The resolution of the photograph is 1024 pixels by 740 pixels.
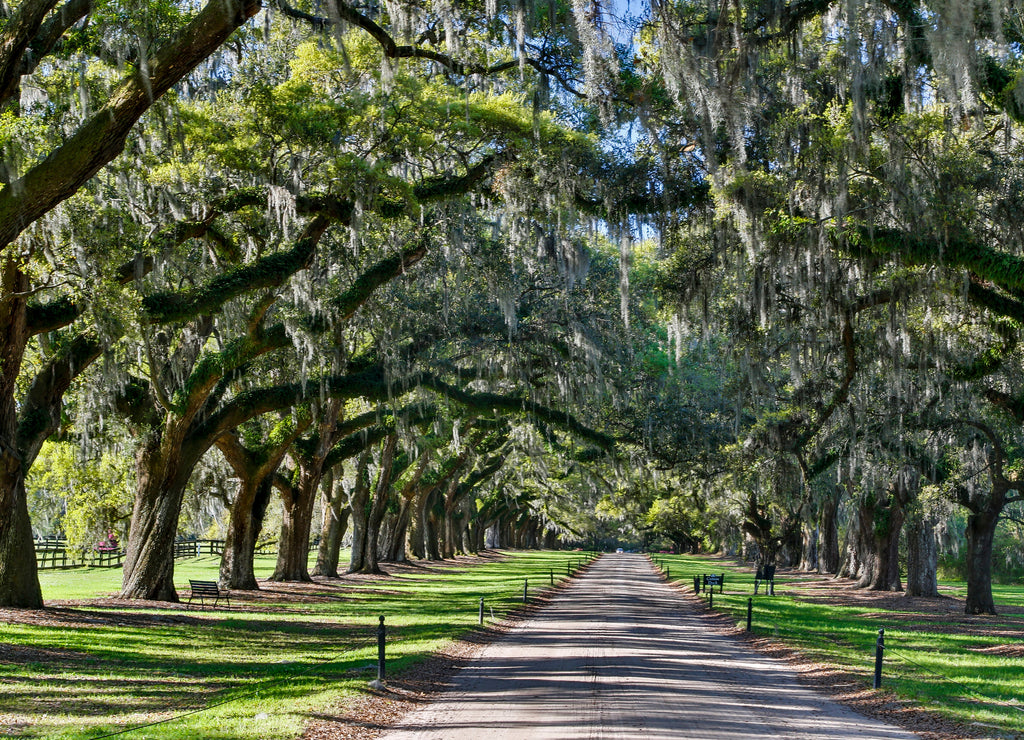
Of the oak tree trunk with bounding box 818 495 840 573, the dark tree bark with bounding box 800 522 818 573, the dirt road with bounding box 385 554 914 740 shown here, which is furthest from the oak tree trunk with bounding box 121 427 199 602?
the dark tree bark with bounding box 800 522 818 573

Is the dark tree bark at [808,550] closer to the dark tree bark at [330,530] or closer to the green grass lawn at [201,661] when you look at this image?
the dark tree bark at [330,530]

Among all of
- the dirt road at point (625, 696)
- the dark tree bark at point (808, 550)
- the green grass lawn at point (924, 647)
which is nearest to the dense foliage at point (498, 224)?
the green grass lawn at point (924, 647)

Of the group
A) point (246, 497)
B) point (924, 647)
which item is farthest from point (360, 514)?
point (924, 647)

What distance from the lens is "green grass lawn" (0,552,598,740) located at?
8398 millimetres

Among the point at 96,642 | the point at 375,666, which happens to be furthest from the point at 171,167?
the point at 375,666

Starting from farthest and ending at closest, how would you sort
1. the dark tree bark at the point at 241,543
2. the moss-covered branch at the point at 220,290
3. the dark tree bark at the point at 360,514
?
the dark tree bark at the point at 360,514
the dark tree bark at the point at 241,543
the moss-covered branch at the point at 220,290

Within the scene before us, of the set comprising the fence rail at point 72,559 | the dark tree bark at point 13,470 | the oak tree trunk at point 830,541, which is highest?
the dark tree bark at point 13,470

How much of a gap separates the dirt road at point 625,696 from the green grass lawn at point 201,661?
124cm

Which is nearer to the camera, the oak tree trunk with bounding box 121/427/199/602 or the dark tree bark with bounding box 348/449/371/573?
the oak tree trunk with bounding box 121/427/199/602

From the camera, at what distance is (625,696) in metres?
10.3

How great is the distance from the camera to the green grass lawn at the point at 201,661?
840 cm

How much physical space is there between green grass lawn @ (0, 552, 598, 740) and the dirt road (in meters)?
1.24

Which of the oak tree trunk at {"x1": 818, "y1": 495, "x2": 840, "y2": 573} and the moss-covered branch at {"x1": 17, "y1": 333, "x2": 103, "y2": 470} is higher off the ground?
the moss-covered branch at {"x1": 17, "y1": 333, "x2": 103, "y2": 470}

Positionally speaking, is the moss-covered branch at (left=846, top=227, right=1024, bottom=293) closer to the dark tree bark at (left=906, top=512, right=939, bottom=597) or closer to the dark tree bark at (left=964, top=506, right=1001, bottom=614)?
the dark tree bark at (left=964, top=506, right=1001, bottom=614)
